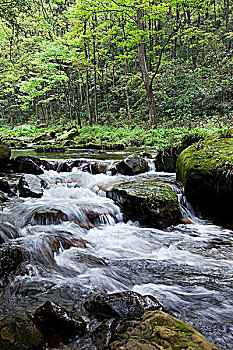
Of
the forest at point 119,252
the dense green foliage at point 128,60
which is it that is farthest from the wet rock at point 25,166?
the dense green foliage at point 128,60

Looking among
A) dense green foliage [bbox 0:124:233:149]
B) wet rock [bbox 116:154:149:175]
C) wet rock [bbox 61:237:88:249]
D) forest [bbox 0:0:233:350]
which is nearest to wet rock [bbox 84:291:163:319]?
forest [bbox 0:0:233:350]

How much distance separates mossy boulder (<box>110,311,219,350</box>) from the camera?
1678 mm

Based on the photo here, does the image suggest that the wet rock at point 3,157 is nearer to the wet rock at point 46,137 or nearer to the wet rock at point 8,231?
the wet rock at point 8,231

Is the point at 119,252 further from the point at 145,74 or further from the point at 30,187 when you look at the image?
the point at 145,74

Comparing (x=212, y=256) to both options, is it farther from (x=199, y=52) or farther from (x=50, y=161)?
(x=199, y=52)

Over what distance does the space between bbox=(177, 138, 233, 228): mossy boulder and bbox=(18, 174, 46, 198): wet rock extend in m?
4.28

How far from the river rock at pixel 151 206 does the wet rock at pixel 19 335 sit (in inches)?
133

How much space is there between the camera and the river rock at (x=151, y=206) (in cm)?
501

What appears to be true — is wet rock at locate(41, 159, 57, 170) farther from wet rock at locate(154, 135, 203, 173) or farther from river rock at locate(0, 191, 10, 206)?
wet rock at locate(154, 135, 203, 173)

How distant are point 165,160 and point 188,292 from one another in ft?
19.4

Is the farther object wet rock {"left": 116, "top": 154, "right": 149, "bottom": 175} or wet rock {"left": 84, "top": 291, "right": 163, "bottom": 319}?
wet rock {"left": 116, "top": 154, "right": 149, "bottom": 175}

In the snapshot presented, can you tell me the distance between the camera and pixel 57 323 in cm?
210

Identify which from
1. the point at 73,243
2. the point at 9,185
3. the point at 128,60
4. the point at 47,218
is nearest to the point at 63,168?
the point at 9,185

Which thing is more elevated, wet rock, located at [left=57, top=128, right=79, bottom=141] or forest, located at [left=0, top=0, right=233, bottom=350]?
wet rock, located at [left=57, top=128, right=79, bottom=141]
